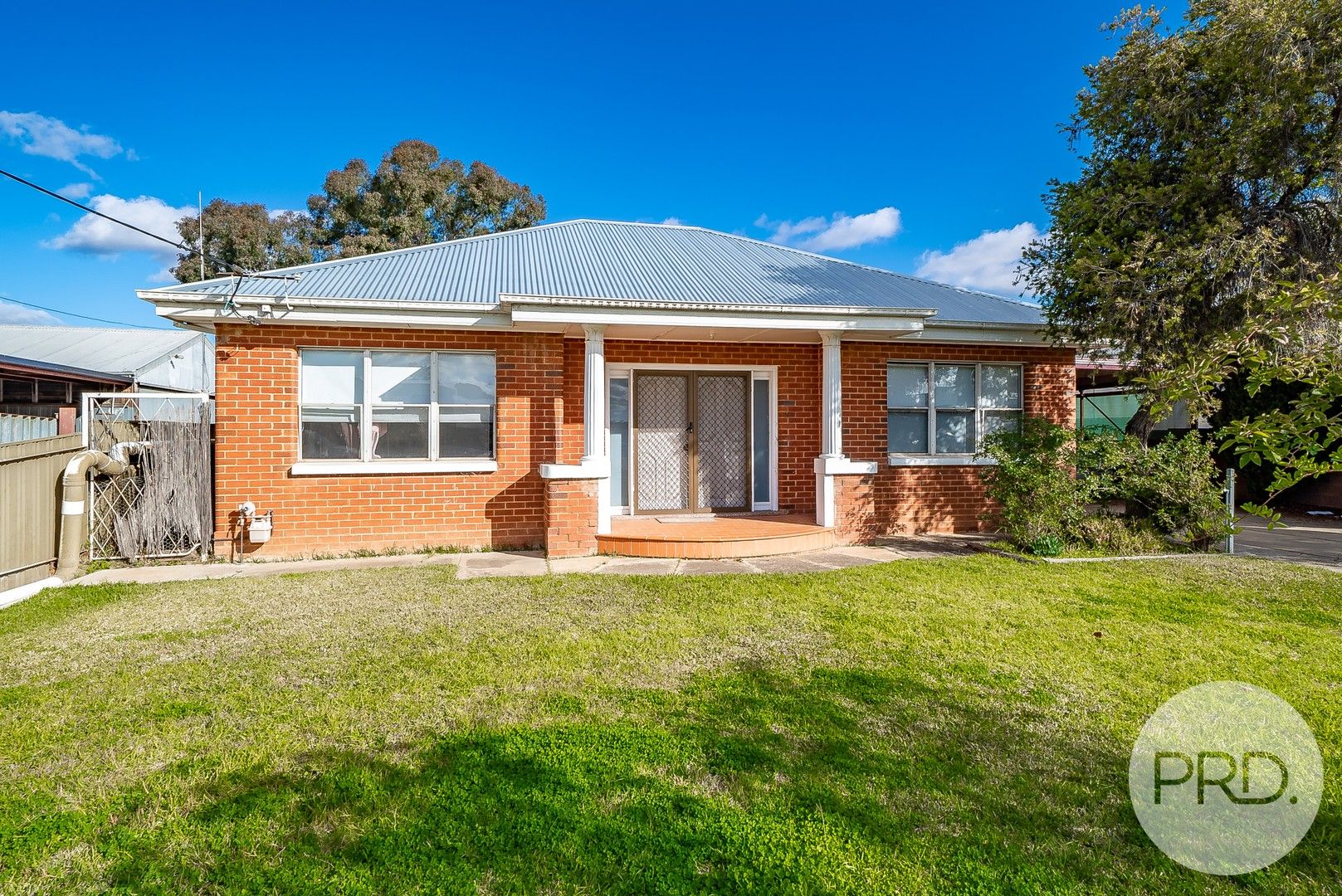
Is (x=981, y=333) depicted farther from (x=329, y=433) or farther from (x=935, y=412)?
(x=329, y=433)

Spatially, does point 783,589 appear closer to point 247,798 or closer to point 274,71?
point 247,798

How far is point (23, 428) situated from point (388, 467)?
406 cm

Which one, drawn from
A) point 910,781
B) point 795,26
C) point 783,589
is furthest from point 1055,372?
point 910,781

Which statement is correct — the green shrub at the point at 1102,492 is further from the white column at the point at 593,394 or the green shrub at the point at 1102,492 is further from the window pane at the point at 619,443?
the white column at the point at 593,394

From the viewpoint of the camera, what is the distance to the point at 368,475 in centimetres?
859

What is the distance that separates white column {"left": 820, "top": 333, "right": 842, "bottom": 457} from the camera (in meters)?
9.34

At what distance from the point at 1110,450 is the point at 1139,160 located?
12.7 feet

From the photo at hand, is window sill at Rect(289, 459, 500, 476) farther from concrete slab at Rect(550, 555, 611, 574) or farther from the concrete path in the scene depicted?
concrete slab at Rect(550, 555, 611, 574)

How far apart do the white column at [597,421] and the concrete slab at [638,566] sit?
60 centimetres

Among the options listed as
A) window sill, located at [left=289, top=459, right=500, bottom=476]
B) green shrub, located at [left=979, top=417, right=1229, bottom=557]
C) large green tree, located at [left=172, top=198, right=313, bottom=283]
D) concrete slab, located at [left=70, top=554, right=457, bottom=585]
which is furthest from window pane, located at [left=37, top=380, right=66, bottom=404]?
green shrub, located at [left=979, top=417, right=1229, bottom=557]

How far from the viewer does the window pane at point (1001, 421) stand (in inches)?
414

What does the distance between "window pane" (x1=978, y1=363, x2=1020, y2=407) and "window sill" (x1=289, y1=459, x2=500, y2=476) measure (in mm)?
7796

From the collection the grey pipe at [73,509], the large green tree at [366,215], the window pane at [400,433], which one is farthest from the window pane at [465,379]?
the large green tree at [366,215]

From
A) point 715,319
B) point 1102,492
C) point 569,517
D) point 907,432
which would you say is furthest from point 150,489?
point 1102,492
